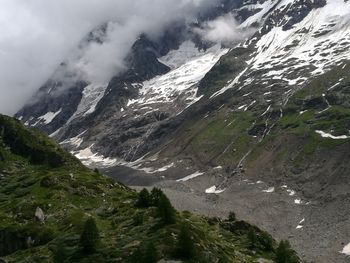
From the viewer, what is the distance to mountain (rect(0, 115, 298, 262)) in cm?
6700

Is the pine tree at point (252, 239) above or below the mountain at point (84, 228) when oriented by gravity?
A: below

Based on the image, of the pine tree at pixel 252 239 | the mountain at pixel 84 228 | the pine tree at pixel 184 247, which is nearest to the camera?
the pine tree at pixel 184 247

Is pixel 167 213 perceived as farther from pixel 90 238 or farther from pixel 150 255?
pixel 150 255

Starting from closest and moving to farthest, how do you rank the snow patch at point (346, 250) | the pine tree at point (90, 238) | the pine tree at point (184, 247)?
the pine tree at point (184, 247) < the pine tree at point (90, 238) < the snow patch at point (346, 250)

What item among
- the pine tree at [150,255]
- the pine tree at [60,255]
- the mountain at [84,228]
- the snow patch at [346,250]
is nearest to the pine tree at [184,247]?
the mountain at [84,228]

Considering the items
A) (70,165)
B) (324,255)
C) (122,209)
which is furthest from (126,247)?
(324,255)

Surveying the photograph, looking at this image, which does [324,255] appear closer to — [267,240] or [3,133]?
[267,240]

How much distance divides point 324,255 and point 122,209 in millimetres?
106609

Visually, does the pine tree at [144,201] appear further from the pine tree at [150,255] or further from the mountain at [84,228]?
the pine tree at [150,255]

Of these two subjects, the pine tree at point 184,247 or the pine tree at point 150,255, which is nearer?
the pine tree at point 150,255

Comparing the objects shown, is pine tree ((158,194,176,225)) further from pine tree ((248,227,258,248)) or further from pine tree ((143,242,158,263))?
pine tree ((248,227,258,248))

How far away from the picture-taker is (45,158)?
145 meters

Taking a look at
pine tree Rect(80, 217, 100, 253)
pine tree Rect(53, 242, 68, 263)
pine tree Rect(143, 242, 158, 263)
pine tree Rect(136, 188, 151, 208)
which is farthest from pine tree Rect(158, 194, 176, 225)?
pine tree Rect(136, 188, 151, 208)

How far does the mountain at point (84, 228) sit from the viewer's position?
6700 cm
